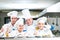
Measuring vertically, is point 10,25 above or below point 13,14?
below

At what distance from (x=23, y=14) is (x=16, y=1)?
21cm

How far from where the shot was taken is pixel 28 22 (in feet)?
6.93

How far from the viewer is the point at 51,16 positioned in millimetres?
2119

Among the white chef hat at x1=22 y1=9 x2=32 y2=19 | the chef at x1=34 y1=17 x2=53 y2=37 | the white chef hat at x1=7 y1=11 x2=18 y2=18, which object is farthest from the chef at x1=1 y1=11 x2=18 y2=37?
the chef at x1=34 y1=17 x2=53 y2=37

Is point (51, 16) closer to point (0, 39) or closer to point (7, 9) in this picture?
point (7, 9)

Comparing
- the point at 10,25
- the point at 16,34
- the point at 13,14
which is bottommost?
the point at 16,34

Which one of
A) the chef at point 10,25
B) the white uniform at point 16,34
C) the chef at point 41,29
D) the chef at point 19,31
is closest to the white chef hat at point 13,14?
the chef at point 10,25

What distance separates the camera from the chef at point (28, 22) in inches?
83.0

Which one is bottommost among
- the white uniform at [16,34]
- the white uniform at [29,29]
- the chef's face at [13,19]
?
the white uniform at [16,34]

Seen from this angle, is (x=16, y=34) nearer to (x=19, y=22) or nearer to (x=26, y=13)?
(x=19, y=22)

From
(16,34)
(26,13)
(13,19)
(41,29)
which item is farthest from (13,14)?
(41,29)

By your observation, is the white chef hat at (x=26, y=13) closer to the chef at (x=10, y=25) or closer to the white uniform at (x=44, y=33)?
the chef at (x=10, y=25)

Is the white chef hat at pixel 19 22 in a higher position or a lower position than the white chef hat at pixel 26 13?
lower

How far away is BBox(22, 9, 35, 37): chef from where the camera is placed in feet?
6.91
